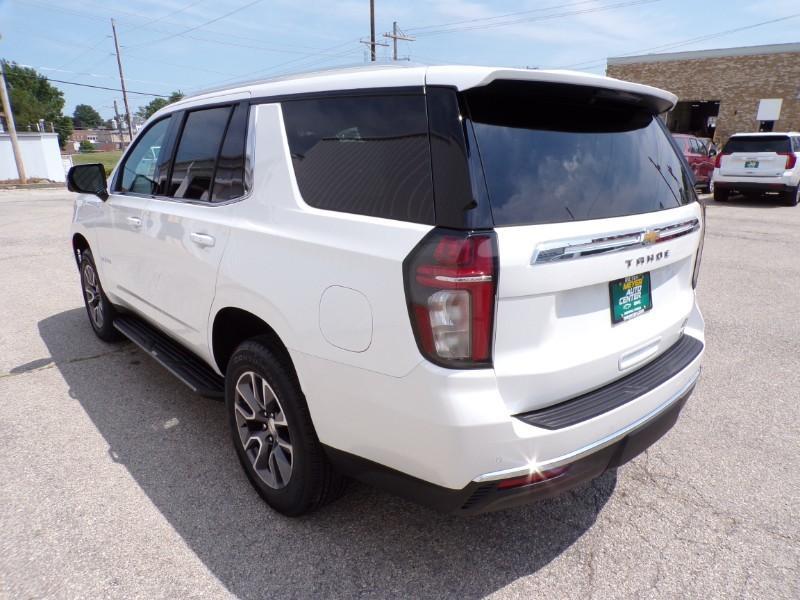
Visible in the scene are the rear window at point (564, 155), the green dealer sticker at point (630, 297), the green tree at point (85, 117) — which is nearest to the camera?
the rear window at point (564, 155)

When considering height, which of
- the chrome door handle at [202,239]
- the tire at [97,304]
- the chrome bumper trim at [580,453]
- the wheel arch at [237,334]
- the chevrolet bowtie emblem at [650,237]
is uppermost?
the chevrolet bowtie emblem at [650,237]

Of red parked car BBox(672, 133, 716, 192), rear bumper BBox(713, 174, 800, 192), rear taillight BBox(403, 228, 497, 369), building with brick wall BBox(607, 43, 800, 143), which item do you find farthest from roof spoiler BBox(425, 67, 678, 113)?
building with brick wall BBox(607, 43, 800, 143)

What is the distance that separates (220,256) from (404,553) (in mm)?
1541

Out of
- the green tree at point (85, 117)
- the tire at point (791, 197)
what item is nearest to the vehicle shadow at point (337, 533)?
the tire at point (791, 197)

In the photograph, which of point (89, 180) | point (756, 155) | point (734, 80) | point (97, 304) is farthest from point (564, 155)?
point (734, 80)

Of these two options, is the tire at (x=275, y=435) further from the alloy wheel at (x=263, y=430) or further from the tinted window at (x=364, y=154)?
the tinted window at (x=364, y=154)

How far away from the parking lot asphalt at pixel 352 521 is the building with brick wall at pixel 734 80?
33960 millimetres

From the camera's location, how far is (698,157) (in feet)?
52.4

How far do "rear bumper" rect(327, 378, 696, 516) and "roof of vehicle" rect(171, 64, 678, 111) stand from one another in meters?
1.27

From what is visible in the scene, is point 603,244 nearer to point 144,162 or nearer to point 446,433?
point 446,433

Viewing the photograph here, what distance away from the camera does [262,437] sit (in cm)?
254

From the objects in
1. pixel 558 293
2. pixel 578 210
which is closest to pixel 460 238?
pixel 558 293

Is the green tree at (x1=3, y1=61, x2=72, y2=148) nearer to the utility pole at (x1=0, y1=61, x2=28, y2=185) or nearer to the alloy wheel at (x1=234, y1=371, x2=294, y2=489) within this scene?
the utility pole at (x1=0, y1=61, x2=28, y2=185)

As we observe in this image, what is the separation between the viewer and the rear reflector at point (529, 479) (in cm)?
180
